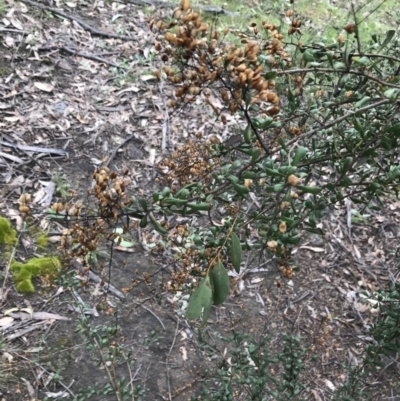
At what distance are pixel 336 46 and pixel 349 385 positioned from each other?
1.54 m

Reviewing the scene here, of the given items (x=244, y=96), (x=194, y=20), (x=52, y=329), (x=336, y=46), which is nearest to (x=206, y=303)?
(x=244, y=96)

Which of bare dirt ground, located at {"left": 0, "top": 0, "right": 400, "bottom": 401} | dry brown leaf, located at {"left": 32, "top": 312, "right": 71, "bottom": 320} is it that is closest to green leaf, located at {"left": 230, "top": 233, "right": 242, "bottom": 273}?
bare dirt ground, located at {"left": 0, "top": 0, "right": 400, "bottom": 401}

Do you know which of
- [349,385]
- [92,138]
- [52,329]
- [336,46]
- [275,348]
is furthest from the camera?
[92,138]

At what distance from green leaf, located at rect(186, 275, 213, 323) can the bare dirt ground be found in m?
0.93

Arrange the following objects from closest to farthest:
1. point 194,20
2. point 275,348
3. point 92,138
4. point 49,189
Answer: point 194,20
point 275,348
point 49,189
point 92,138

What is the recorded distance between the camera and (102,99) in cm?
407

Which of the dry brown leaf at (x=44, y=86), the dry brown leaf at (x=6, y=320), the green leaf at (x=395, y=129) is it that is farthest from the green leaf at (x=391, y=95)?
the dry brown leaf at (x=44, y=86)

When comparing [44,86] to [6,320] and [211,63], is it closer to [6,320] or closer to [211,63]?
[6,320]

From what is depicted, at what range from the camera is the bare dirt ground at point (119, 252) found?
265 centimetres

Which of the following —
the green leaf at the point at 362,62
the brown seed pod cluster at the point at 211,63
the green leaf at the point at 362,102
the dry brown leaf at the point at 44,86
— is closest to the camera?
the brown seed pod cluster at the point at 211,63

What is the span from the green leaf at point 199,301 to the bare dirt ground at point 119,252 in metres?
0.93

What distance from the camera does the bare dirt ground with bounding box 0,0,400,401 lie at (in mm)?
2648

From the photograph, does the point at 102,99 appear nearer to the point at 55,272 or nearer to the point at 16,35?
the point at 16,35

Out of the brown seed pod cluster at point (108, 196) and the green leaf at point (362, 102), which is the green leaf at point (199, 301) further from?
the green leaf at point (362, 102)
